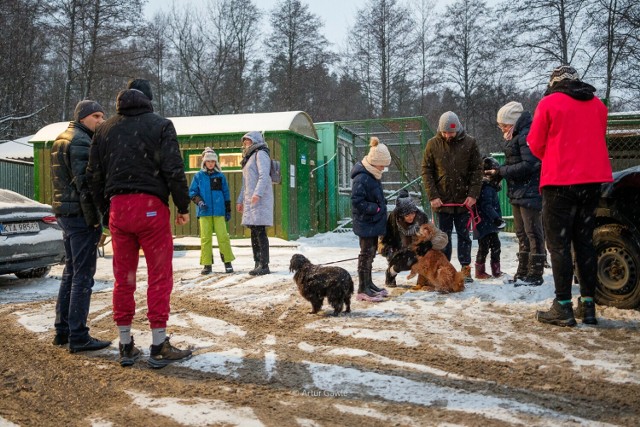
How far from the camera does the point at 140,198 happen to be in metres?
3.49

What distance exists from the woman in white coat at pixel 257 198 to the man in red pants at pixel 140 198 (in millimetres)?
3939

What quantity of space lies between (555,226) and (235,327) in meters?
2.75

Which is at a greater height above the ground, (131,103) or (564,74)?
(564,74)

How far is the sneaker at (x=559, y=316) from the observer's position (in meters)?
4.24

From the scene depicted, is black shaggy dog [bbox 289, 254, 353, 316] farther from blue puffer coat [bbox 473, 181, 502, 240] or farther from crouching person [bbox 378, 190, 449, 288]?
blue puffer coat [bbox 473, 181, 502, 240]

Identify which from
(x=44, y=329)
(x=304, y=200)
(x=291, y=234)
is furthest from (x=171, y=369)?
(x=304, y=200)

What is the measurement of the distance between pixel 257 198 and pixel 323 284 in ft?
9.53

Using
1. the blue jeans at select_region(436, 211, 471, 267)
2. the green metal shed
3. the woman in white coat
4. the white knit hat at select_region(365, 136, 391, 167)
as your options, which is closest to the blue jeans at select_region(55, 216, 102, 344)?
the white knit hat at select_region(365, 136, 391, 167)

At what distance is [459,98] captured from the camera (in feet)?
93.0

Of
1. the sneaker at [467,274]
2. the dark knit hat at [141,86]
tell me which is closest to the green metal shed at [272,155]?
the sneaker at [467,274]

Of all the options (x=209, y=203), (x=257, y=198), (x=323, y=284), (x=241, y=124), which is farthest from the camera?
(x=241, y=124)

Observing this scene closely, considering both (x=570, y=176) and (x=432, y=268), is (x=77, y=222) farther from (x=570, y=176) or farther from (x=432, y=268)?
(x=570, y=176)

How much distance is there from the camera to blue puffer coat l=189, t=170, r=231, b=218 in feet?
25.3

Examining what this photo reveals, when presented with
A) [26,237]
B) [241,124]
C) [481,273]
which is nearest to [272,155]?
[241,124]
